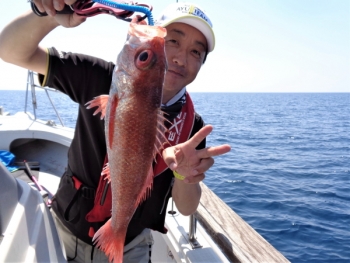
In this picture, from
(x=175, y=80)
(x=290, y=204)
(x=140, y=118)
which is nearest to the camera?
(x=140, y=118)

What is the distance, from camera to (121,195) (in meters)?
1.77

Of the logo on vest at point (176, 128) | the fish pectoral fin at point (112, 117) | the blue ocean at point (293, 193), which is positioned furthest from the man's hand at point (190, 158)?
the blue ocean at point (293, 193)

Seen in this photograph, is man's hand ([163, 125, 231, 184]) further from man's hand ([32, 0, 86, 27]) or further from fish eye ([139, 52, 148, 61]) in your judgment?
man's hand ([32, 0, 86, 27])

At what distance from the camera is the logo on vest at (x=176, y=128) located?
2.63m

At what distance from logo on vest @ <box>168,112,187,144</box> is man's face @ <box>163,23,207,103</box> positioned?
26 centimetres

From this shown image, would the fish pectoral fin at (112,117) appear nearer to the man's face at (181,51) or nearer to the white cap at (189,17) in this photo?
the man's face at (181,51)

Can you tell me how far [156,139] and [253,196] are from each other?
945cm

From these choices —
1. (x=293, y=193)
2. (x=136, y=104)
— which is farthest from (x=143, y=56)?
(x=293, y=193)

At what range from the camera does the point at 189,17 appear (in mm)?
2441

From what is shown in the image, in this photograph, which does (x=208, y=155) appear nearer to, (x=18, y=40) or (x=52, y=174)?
(x=18, y=40)

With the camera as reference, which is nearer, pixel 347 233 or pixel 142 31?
pixel 142 31

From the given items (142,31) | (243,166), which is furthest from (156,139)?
(243,166)

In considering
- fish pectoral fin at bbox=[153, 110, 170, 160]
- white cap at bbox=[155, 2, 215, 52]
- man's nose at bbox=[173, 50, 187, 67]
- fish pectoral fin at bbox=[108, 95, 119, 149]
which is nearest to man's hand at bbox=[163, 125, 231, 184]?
fish pectoral fin at bbox=[153, 110, 170, 160]

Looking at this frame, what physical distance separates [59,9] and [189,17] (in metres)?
1.04
